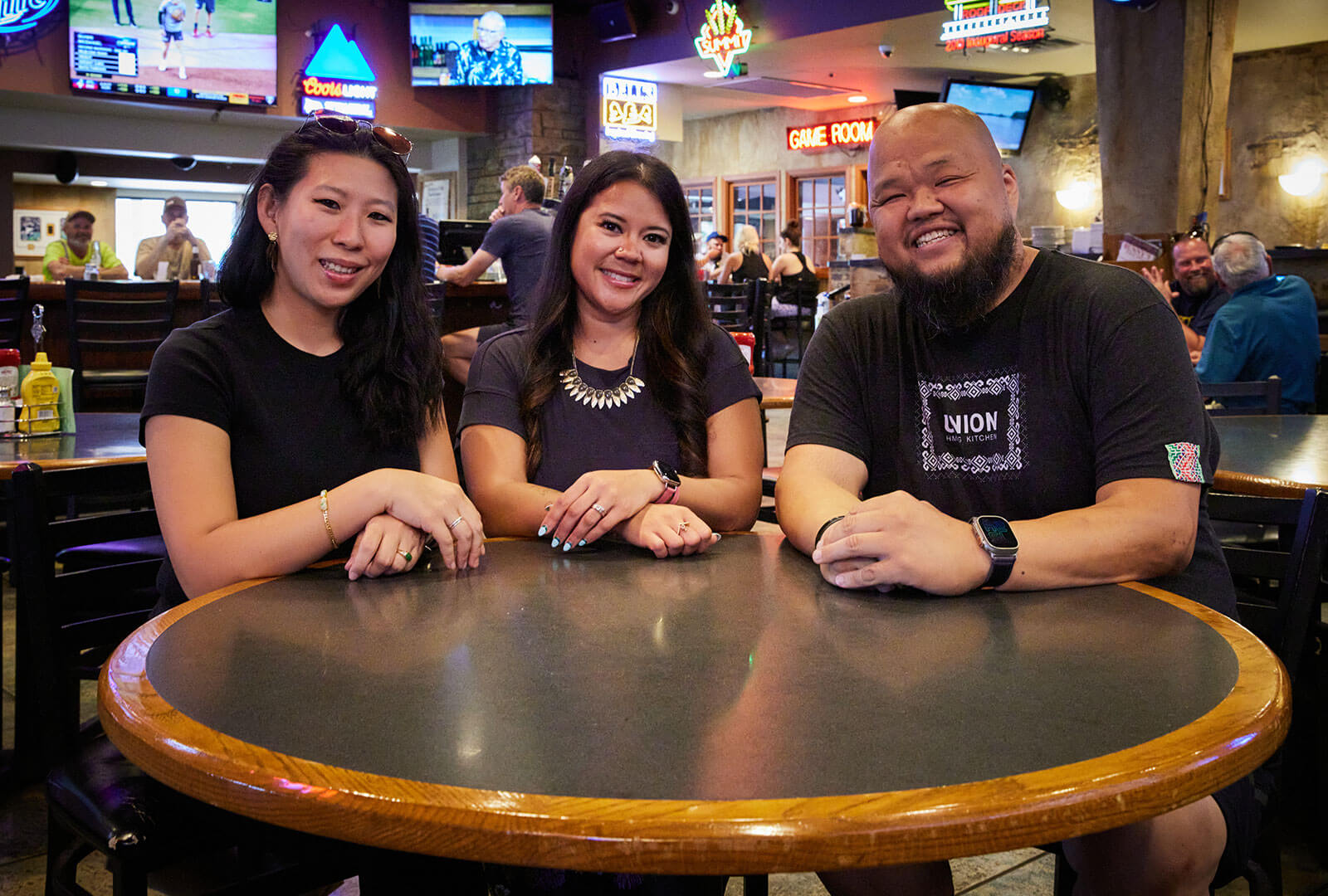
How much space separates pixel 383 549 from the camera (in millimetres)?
1404

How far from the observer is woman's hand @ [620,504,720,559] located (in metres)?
1.53

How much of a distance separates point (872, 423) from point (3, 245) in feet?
35.8

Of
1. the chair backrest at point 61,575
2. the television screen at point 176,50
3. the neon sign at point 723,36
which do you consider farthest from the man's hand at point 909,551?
the television screen at point 176,50

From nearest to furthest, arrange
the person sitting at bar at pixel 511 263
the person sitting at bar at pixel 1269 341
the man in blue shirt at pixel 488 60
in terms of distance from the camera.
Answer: the person sitting at bar at pixel 1269 341 → the person sitting at bar at pixel 511 263 → the man in blue shirt at pixel 488 60

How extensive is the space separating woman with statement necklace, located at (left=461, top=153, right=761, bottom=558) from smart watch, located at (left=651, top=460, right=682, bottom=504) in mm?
49

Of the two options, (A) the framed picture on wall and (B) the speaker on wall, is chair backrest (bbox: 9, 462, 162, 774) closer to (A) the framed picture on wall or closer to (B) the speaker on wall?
(B) the speaker on wall

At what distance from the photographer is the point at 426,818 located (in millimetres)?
720

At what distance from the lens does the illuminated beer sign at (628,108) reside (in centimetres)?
1146

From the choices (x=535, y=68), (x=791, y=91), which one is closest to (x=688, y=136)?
(x=791, y=91)

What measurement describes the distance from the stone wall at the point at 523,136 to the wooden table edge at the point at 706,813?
1077 cm

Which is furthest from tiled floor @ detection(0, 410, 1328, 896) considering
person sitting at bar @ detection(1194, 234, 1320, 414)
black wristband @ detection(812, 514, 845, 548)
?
person sitting at bar @ detection(1194, 234, 1320, 414)

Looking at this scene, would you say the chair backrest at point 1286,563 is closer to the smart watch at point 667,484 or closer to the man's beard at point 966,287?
the man's beard at point 966,287

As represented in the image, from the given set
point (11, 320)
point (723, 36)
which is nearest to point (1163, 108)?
point (723, 36)

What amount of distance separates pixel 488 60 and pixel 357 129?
9.99 meters
